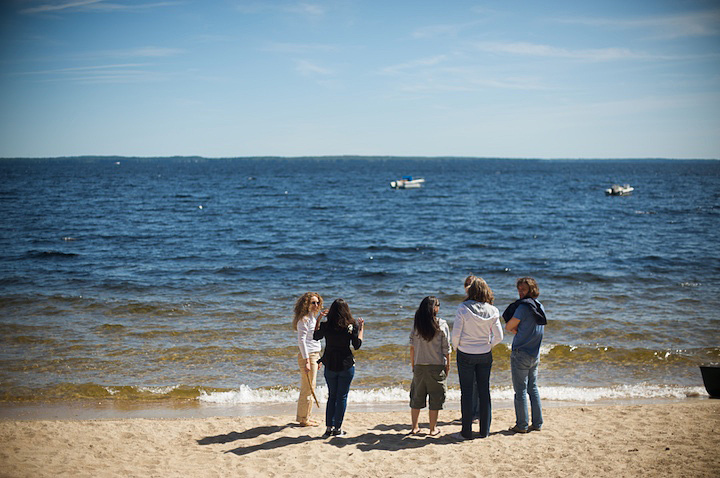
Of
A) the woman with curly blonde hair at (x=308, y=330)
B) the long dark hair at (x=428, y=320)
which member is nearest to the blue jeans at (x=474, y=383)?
the long dark hair at (x=428, y=320)

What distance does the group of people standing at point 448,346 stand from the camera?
649 cm

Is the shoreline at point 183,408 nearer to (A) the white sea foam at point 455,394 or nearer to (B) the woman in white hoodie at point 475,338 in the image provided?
(A) the white sea foam at point 455,394

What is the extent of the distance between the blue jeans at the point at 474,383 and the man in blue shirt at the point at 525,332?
42 cm

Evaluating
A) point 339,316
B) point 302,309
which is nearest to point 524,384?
point 339,316

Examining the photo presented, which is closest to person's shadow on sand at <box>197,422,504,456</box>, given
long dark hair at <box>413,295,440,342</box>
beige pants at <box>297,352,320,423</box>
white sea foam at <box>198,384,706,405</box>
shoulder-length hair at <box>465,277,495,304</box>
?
beige pants at <box>297,352,320,423</box>

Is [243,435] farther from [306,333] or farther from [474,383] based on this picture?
[474,383]

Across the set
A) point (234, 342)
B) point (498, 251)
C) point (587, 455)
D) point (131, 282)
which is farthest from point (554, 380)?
point (498, 251)

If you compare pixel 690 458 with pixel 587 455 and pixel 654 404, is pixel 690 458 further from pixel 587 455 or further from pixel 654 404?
pixel 654 404

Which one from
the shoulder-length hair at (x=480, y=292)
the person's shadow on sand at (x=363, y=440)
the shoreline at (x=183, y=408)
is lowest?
the shoreline at (x=183, y=408)

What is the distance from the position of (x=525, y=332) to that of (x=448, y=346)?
1.01m

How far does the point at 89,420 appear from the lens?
8.01 metres

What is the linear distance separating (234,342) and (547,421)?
726 centimetres

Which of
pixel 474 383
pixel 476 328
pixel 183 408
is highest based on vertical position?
pixel 476 328

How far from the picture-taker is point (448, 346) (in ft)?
21.6
